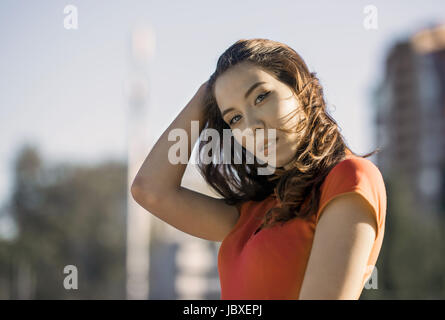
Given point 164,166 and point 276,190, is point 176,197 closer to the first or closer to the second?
point 164,166

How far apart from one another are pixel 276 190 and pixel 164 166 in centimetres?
43

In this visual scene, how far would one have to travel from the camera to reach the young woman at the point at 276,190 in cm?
133

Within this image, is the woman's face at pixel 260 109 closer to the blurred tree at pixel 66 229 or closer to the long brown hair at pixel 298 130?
the long brown hair at pixel 298 130

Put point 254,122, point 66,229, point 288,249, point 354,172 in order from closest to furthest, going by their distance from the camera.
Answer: point 354,172 → point 288,249 → point 254,122 → point 66,229

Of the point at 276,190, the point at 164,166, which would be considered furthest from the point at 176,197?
the point at 276,190

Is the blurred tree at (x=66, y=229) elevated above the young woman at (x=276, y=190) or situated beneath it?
situated beneath

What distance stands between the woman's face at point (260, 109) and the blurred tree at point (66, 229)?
2861cm

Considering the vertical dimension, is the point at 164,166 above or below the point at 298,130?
below

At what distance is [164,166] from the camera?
1933 mm

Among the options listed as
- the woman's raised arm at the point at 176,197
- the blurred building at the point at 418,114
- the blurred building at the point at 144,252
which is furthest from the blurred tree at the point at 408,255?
the woman's raised arm at the point at 176,197

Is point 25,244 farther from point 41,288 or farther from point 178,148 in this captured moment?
point 178,148

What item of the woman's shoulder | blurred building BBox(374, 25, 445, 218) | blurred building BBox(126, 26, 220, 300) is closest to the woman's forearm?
the woman's shoulder

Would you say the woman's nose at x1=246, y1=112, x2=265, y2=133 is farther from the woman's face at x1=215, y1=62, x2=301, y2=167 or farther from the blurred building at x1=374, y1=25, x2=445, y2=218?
the blurred building at x1=374, y1=25, x2=445, y2=218
